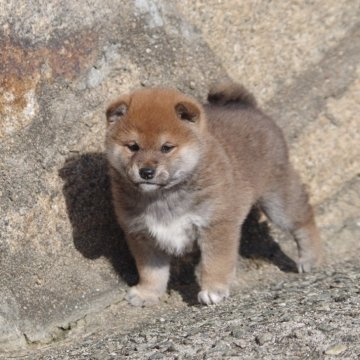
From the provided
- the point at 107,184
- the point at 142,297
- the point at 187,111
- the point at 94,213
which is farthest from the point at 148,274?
the point at 187,111

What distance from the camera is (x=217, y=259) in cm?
607

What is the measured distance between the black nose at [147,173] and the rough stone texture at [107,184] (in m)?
0.96

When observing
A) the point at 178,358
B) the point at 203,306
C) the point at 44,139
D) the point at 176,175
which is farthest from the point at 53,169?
the point at 178,358

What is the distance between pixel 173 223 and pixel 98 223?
780mm

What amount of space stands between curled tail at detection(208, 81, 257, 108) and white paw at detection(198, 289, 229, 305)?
1562 mm

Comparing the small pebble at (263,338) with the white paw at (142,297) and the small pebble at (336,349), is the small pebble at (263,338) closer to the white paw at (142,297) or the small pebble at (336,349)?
the small pebble at (336,349)

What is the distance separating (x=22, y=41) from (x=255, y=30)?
2.22 metres

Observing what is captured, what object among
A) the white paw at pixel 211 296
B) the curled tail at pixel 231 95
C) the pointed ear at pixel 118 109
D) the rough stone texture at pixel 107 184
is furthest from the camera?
the curled tail at pixel 231 95

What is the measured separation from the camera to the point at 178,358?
200 inches

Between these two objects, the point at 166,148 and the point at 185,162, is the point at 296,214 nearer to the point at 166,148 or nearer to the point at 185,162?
the point at 185,162

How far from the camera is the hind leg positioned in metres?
6.91

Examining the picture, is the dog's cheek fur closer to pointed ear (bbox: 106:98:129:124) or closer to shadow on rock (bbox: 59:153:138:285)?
pointed ear (bbox: 106:98:129:124)

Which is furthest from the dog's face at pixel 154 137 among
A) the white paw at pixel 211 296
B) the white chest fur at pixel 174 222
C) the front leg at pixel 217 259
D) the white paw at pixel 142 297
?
the white paw at pixel 142 297

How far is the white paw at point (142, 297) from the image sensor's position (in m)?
6.33
